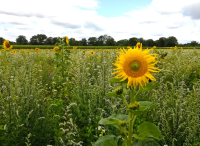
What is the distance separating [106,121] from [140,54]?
2.14 feet

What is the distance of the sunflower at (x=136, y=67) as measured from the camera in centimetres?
133

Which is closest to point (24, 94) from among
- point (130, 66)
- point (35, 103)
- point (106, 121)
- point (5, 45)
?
point (35, 103)

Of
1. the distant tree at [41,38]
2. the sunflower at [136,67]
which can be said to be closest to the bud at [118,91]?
the sunflower at [136,67]

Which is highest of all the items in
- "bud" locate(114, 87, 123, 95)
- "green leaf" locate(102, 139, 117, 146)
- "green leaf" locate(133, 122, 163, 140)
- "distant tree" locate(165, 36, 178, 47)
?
"distant tree" locate(165, 36, 178, 47)

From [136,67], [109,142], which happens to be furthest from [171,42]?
[109,142]

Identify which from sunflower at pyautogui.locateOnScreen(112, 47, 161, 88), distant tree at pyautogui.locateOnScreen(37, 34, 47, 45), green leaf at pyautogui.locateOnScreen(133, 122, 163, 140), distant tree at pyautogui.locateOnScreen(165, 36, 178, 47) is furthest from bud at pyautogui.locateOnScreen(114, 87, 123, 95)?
distant tree at pyautogui.locateOnScreen(37, 34, 47, 45)

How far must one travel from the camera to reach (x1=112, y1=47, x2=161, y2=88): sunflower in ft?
4.35

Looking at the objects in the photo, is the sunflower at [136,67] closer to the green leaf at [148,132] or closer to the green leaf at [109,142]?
the green leaf at [148,132]

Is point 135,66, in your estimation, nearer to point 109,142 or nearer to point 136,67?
point 136,67

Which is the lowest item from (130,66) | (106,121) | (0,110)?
(0,110)

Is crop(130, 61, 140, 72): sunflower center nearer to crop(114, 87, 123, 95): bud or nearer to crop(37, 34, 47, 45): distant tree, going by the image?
crop(114, 87, 123, 95): bud

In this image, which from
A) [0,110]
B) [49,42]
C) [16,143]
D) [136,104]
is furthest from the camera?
[49,42]

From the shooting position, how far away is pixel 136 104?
1.32 m

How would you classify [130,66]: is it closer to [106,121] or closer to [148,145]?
[106,121]
